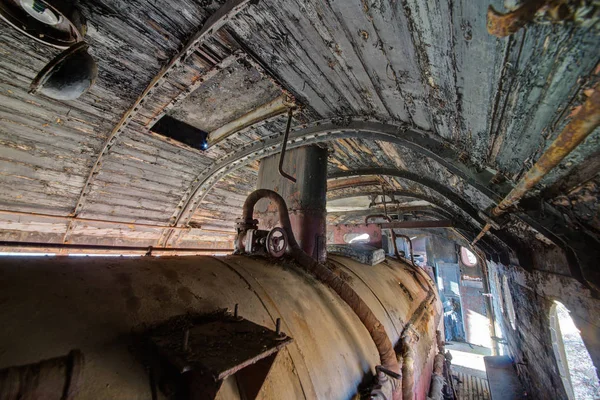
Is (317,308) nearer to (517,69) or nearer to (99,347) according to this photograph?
(99,347)

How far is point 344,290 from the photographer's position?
2.35 m

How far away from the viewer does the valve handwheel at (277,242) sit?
7.77ft

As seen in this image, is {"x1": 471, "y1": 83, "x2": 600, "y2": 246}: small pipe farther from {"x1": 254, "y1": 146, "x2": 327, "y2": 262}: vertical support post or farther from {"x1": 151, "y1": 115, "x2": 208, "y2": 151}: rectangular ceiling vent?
{"x1": 151, "y1": 115, "x2": 208, "y2": 151}: rectangular ceiling vent

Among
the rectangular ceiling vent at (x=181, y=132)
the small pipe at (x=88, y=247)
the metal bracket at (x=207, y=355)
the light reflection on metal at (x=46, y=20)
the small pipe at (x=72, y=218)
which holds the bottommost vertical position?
the metal bracket at (x=207, y=355)

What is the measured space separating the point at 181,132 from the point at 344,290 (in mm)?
3317

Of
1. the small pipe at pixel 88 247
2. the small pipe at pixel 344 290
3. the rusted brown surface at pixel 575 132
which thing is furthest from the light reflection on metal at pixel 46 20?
the rusted brown surface at pixel 575 132

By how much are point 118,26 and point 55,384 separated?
2.49 metres

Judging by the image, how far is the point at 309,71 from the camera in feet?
7.13

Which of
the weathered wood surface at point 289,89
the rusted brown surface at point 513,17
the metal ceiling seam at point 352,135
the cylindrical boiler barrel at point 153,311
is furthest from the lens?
the metal ceiling seam at point 352,135

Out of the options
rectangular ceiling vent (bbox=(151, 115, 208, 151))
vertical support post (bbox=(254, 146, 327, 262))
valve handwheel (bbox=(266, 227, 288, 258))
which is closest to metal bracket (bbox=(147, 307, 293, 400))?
valve handwheel (bbox=(266, 227, 288, 258))

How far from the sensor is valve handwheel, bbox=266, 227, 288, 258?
2367 mm

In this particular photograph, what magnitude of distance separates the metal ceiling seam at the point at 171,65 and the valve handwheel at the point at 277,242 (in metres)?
1.80

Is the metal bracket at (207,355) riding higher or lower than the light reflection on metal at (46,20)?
lower

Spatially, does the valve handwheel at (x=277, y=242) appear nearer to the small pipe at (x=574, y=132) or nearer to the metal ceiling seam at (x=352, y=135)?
the metal ceiling seam at (x=352, y=135)
